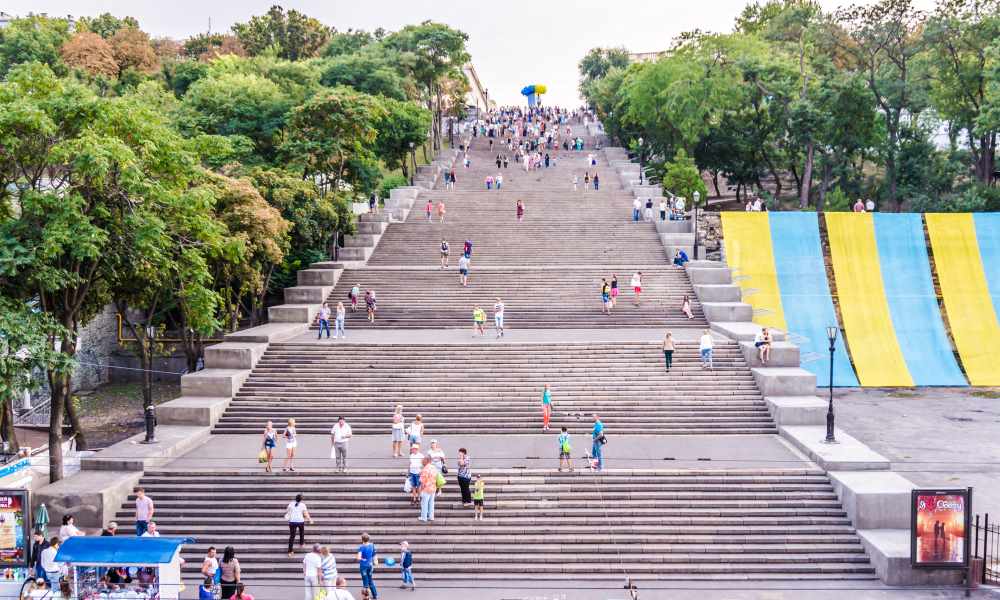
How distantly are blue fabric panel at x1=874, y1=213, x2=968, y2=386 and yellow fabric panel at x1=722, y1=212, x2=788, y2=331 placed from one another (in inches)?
173

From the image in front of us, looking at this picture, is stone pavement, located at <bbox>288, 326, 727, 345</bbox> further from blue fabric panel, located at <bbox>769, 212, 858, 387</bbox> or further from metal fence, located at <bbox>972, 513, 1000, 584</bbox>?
metal fence, located at <bbox>972, 513, 1000, 584</bbox>

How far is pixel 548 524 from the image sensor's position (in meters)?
20.1

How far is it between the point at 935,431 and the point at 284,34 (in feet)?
246

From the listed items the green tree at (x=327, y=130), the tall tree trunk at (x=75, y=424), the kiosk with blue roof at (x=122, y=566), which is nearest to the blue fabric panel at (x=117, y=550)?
the kiosk with blue roof at (x=122, y=566)

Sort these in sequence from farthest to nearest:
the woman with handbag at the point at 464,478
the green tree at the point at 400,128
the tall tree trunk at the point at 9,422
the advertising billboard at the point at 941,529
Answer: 1. the green tree at the point at 400,128
2. the tall tree trunk at the point at 9,422
3. the woman with handbag at the point at 464,478
4. the advertising billboard at the point at 941,529

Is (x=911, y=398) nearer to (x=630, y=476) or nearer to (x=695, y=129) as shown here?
(x=630, y=476)

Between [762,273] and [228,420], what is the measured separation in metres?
22.7

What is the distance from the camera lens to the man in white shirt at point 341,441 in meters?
21.3

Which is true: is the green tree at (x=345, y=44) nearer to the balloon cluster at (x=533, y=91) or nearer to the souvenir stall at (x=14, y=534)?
the balloon cluster at (x=533, y=91)

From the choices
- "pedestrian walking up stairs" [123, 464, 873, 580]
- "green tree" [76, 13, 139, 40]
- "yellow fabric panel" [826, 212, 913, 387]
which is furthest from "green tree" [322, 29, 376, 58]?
"pedestrian walking up stairs" [123, 464, 873, 580]

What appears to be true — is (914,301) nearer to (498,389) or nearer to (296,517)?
(498,389)

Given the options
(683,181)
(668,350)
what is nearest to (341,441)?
(668,350)

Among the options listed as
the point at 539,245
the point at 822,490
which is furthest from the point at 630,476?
the point at 539,245

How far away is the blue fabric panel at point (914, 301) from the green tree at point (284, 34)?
62051mm
